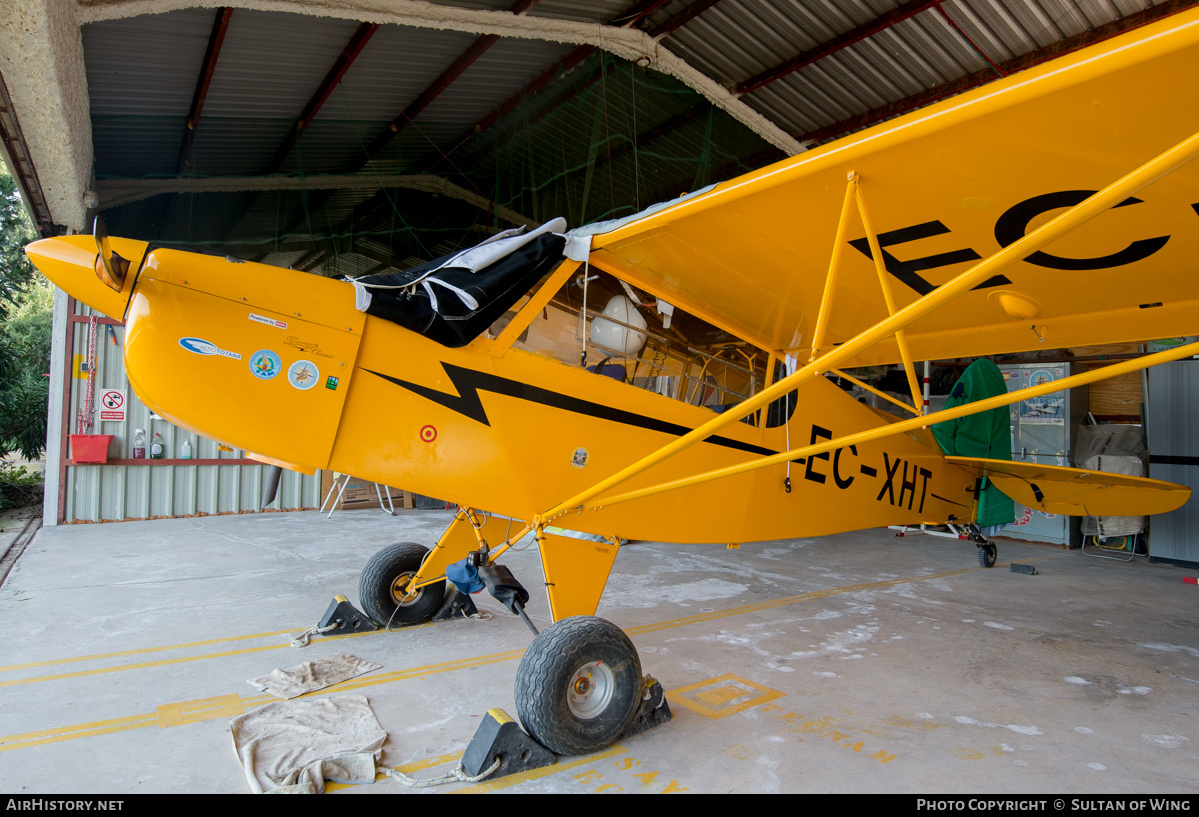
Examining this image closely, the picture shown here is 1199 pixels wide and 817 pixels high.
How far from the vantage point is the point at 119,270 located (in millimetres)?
2504

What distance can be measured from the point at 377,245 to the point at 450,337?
33.4 ft

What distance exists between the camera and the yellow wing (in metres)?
1.97

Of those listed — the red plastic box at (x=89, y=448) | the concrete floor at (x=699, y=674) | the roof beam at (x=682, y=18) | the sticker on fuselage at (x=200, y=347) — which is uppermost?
the roof beam at (x=682, y=18)

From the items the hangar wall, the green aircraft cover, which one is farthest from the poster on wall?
the hangar wall

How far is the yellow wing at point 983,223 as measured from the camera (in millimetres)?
1974

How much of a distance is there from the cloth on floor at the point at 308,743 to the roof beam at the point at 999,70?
6.74 m

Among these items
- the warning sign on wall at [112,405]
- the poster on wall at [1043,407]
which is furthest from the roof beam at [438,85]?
the poster on wall at [1043,407]

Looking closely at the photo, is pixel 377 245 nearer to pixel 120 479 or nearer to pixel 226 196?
pixel 226 196

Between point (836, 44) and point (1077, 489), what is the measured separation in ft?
17.0

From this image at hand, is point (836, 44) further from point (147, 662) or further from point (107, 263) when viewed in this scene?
point (147, 662)

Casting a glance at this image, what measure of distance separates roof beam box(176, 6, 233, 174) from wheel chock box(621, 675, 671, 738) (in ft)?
20.5

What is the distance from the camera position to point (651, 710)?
118 inches

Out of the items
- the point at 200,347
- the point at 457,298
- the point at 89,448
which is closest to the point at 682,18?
the point at 457,298

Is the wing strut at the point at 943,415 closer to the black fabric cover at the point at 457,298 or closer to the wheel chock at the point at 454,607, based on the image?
the black fabric cover at the point at 457,298
